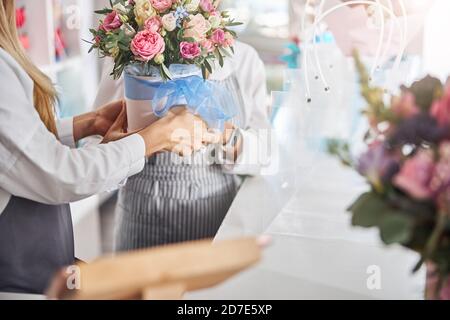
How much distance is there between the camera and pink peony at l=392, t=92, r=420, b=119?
0.54 m

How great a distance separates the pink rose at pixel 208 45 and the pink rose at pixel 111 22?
149 millimetres

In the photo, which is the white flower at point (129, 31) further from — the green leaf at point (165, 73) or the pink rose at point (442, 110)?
the pink rose at point (442, 110)

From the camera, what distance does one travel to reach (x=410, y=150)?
59cm

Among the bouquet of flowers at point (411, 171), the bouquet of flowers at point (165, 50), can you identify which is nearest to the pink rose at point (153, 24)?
the bouquet of flowers at point (165, 50)

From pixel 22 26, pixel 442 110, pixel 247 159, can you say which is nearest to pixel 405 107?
pixel 442 110

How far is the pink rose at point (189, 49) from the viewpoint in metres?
1.03

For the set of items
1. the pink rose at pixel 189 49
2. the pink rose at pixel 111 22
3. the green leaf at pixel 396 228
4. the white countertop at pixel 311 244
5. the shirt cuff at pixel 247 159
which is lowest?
the white countertop at pixel 311 244

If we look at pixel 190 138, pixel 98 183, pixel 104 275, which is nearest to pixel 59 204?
pixel 98 183

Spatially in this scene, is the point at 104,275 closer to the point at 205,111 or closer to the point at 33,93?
the point at 33,93

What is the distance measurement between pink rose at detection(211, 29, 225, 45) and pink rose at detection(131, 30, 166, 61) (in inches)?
3.9

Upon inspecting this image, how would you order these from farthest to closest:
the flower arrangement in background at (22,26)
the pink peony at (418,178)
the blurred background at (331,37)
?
the flower arrangement in background at (22,26), the blurred background at (331,37), the pink peony at (418,178)

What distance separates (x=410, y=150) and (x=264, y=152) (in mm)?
727

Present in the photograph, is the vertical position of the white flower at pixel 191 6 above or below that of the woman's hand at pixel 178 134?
above

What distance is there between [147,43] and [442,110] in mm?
597
